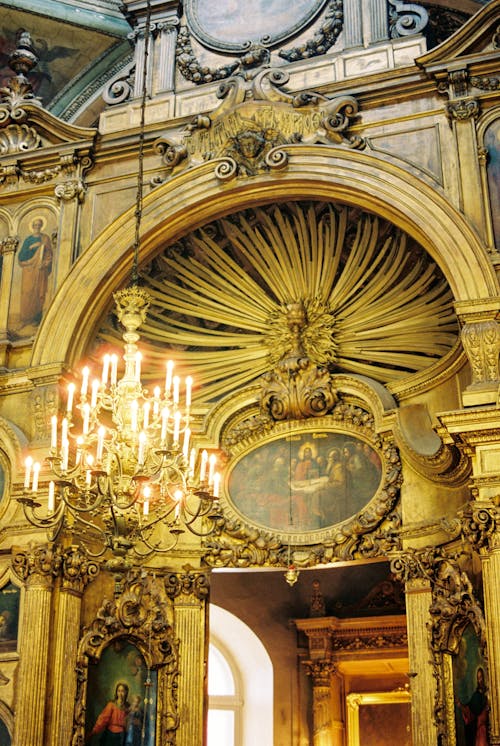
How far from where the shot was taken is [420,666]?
1017 centimetres

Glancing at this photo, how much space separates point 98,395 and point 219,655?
7.11 meters

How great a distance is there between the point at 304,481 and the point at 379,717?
4.17 meters

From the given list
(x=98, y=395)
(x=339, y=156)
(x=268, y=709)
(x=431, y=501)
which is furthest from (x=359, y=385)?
(x=268, y=709)

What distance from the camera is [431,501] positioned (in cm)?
1066

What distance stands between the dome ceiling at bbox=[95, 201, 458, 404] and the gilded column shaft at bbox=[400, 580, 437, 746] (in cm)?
225

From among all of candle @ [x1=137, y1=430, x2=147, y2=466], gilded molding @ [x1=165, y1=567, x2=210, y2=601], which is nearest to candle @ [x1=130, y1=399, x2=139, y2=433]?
candle @ [x1=137, y1=430, x2=147, y2=466]

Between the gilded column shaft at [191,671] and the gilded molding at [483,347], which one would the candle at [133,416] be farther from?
the gilded column shaft at [191,671]

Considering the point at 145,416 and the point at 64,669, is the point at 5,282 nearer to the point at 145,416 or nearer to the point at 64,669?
the point at 64,669

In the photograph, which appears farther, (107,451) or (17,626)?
(17,626)

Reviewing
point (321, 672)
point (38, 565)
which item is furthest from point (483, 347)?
point (321, 672)

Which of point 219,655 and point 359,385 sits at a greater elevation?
point 359,385

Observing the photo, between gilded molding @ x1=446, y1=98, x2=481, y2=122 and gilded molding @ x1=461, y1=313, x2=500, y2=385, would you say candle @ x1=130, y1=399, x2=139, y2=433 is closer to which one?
gilded molding @ x1=461, y1=313, x2=500, y2=385

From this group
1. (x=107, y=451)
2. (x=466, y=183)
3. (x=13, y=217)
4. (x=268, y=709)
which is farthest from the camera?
(x=268, y=709)

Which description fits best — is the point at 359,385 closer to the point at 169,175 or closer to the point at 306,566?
the point at 306,566
